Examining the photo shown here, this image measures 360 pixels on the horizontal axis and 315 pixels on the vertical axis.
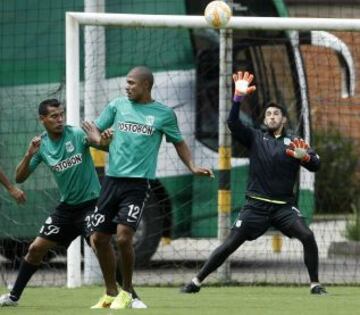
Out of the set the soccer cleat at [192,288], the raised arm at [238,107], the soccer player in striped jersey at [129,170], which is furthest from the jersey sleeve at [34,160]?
the soccer cleat at [192,288]

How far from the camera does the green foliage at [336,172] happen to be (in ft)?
71.2

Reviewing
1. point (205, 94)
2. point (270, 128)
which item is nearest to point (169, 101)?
point (205, 94)

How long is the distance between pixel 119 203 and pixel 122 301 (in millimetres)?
826

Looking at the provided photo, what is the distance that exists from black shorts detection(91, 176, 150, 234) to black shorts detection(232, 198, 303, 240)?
1697mm

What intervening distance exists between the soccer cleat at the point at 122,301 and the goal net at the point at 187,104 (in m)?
4.21

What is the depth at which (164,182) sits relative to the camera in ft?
54.4

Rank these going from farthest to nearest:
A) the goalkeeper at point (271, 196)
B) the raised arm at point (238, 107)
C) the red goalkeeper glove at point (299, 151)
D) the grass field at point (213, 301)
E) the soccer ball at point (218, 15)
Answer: the soccer ball at point (218, 15) → the goalkeeper at point (271, 196) → the red goalkeeper glove at point (299, 151) → the raised arm at point (238, 107) → the grass field at point (213, 301)

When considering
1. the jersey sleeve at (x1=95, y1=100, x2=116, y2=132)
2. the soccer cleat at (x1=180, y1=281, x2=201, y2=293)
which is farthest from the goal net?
the jersey sleeve at (x1=95, y1=100, x2=116, y2=132)

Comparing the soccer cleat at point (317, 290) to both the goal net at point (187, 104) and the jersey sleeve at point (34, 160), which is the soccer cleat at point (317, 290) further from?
the jersey sleeve at point (34, 160)

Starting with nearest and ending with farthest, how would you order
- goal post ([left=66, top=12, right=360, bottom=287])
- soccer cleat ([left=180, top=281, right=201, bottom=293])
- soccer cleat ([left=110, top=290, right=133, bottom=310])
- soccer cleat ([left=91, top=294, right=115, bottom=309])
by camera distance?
soccer cleat ([left=110, top=290, right=133, bottom=310])
soccer cleat ([left=91, top=294, right=115, bottom=309])
soccer cleat ([left=180, top=281, right=201, bottom=293])
goal post ([left=66, top=12, right=360, bottom=287])

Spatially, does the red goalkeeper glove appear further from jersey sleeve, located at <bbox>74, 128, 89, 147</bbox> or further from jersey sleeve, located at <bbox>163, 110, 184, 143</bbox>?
jersey sleeve, located at <bbox>74, 128, 89, 147</bbox>

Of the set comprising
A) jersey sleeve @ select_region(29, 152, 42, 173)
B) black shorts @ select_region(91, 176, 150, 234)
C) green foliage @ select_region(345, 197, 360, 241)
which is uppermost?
jersey sleeve @ select_region(29, 152, 42, 173)

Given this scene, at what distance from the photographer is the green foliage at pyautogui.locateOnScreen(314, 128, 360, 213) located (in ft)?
71.2

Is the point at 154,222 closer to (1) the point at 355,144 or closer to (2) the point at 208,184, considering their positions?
(2) the point at 208,184
